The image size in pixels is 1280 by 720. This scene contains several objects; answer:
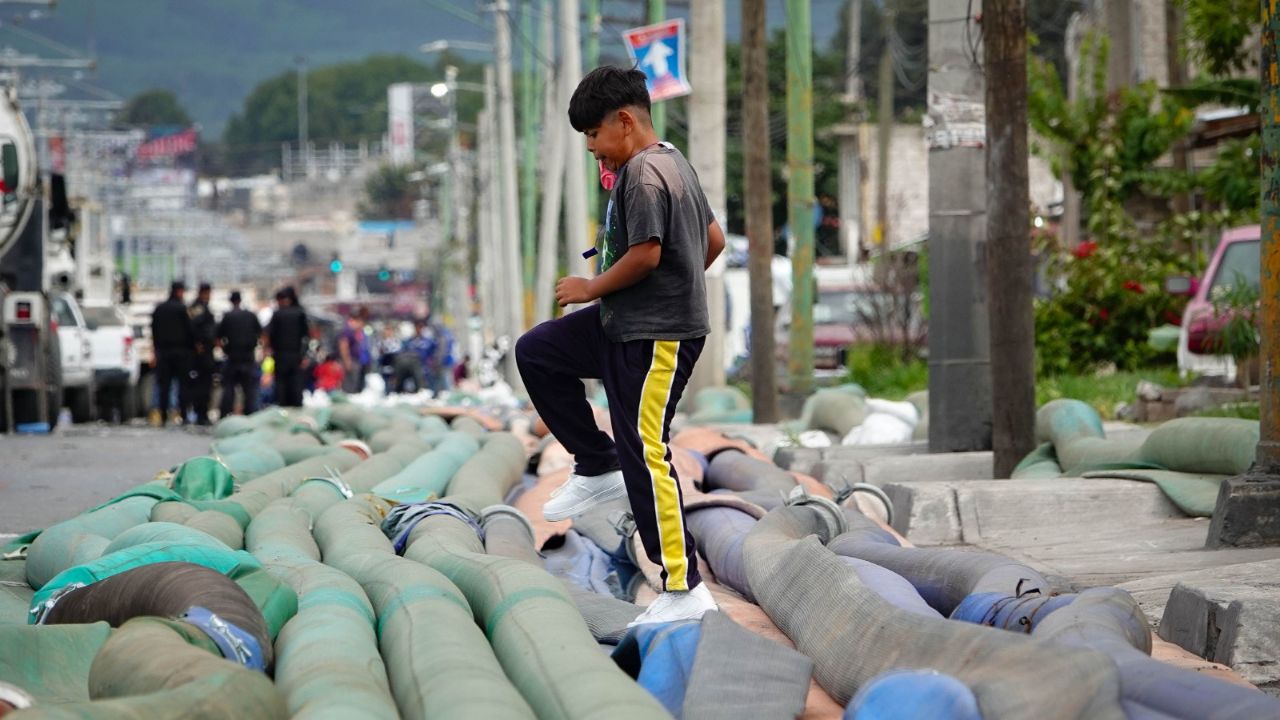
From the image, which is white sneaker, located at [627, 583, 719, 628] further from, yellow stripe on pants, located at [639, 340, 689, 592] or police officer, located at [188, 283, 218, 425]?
police officer, located at [188, 283, 218, 425]

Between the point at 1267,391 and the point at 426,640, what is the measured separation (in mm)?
4196

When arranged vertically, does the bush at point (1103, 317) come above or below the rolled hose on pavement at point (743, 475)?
above

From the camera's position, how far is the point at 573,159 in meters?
30.3

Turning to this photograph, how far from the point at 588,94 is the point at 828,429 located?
8.67m

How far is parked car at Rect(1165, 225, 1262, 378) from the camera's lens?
1537 cm

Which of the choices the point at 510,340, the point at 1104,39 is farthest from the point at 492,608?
the point at 510,340

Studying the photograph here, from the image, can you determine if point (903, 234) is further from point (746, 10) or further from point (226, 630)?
point (226, 630)

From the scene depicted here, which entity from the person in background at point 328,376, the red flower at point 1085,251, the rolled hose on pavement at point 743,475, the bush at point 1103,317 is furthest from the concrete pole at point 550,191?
the rolled hose on pavement at point 743,475

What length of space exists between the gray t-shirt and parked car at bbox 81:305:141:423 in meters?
23.7

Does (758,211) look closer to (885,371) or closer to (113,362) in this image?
(885,371)

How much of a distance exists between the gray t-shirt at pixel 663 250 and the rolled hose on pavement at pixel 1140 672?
1.44m

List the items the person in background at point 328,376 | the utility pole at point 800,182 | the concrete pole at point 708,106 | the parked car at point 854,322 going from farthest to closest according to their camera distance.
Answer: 1. the person in background at point 328,376
2. the parked car at point 854,322
3. the concrete pole at point 708,106
4. the utility pole at point 800,182

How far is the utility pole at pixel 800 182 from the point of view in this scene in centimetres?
1822

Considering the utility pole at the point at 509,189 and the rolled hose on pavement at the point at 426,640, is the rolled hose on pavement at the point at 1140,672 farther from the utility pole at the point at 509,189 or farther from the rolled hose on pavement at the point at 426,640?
the utility pole at the point at 509,189
